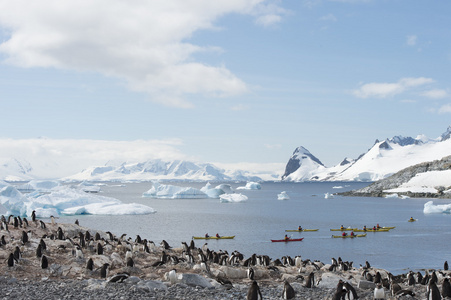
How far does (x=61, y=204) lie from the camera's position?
6862cm

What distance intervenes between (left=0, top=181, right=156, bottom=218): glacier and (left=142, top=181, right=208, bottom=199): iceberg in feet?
127

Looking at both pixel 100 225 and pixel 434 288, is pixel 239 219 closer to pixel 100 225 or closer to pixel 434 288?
pixel 100 225

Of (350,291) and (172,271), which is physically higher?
(172,271)

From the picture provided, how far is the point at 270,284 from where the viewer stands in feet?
54.3

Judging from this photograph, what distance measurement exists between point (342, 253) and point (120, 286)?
29579mm

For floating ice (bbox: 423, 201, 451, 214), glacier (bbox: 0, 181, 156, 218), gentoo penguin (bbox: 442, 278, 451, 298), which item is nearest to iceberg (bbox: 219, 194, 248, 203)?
glacier (bbox: 0, 181, 156, 218)

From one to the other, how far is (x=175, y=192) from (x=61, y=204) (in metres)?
50.0

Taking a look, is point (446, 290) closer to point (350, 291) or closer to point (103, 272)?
point (350, 291)

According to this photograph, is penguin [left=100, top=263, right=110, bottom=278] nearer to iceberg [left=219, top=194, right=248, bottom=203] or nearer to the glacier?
the glacier

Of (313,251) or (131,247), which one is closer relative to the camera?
(131,247)

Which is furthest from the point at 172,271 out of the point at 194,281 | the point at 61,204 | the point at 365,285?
the point at 61,204

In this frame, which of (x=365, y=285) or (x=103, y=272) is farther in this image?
(x=103, y=272)

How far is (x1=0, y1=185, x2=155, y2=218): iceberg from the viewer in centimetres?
6022

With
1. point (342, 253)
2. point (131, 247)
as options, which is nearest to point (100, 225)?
point (342, 253)
